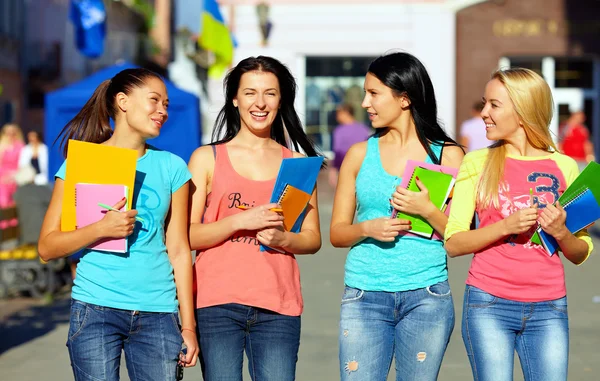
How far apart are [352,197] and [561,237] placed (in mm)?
863

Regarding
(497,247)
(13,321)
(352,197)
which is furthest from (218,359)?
(13,321)

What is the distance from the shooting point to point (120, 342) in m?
3.84

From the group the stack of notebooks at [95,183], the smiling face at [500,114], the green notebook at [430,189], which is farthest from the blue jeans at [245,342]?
the smiling face at [500,114]

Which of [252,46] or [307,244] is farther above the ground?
[252,46]

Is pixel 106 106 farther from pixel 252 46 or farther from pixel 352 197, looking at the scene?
pixel 252 46

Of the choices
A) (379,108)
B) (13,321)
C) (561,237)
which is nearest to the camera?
(561,237)

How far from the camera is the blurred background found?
35.8 feet

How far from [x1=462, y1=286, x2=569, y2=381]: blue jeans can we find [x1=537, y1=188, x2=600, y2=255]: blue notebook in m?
0.23

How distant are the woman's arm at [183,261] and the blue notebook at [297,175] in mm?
303

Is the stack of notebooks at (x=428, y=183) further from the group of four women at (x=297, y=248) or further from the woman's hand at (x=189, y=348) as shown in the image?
the woman's hand at (x=189, y=348)

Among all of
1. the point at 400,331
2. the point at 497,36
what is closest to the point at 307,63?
the point at 497,36

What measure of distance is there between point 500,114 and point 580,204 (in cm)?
48

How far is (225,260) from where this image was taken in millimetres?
4047

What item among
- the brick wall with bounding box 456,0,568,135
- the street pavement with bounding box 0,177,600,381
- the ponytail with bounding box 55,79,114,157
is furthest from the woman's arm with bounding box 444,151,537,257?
the brick wall with bounding box 456,0,568,135
